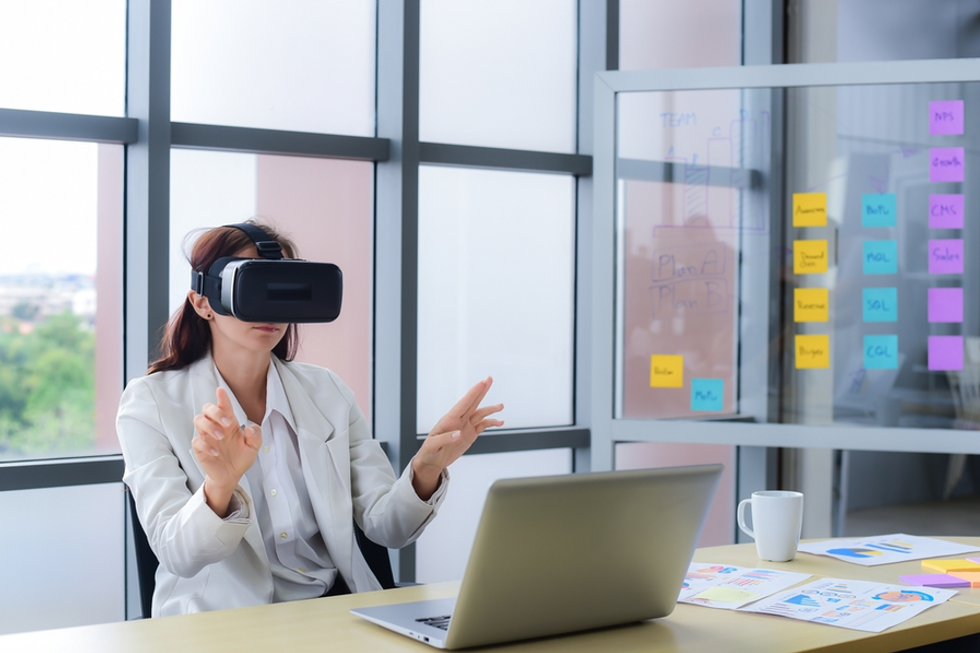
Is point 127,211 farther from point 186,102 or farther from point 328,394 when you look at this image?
point 328,394

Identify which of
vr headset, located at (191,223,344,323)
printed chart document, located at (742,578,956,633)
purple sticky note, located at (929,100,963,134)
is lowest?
printed chart document, located at (742,578,956,633)

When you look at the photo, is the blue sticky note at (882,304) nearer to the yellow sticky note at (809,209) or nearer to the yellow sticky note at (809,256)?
the yellow sticky note at (809,256)

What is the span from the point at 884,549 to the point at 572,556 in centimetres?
86

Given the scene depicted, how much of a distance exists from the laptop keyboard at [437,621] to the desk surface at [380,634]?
4 cm

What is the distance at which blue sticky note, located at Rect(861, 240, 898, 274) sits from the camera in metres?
2.82

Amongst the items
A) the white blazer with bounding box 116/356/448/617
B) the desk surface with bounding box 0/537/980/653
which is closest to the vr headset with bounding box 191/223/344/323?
the white blazer with bounding box 116/356/448/617

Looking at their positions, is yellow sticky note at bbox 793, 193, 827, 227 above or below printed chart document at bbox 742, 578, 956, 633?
above

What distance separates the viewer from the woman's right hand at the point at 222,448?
1324 mm

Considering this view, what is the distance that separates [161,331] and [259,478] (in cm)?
93

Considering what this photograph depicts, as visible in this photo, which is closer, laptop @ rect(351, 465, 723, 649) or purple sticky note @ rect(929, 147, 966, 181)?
laptop @ rect(351, 465, 723, 649)

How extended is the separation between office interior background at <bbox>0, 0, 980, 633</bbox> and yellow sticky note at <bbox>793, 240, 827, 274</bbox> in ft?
0.81

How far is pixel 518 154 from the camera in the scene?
314cm

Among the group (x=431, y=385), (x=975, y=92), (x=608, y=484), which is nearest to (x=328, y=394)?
(x=608, y=484)

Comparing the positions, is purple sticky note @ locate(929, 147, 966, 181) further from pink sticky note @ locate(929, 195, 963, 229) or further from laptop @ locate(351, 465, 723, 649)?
laptop @ locate(351, 465, 723, 649)
